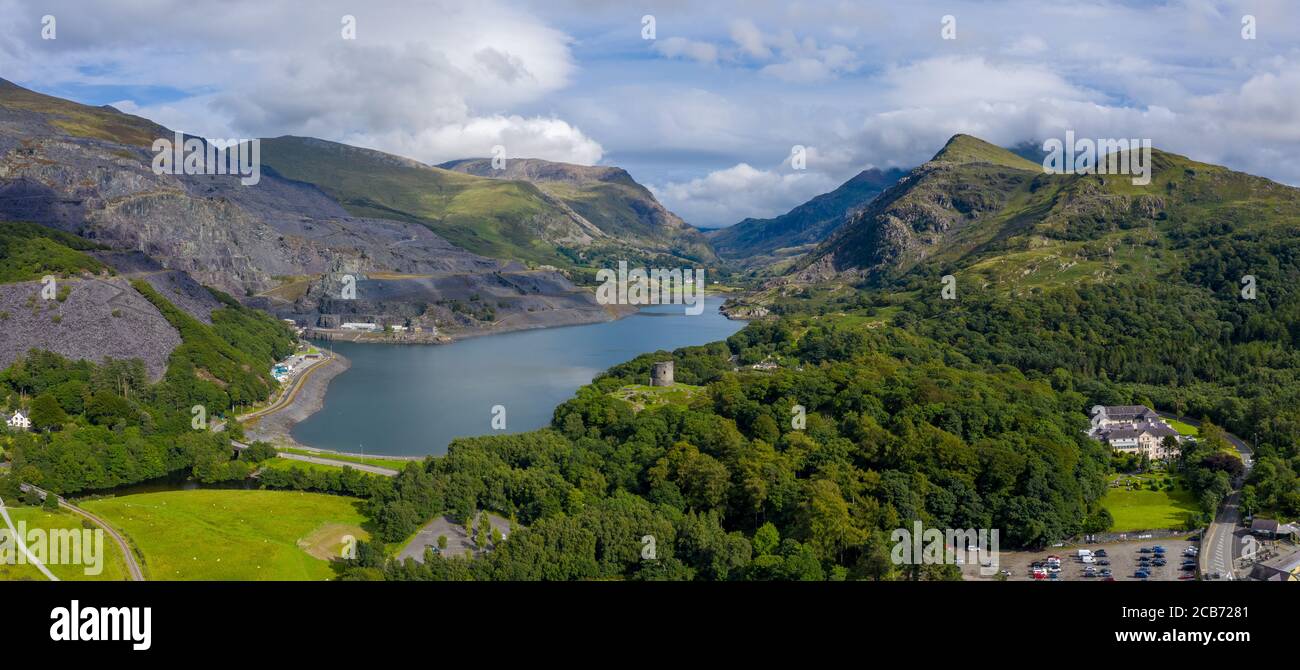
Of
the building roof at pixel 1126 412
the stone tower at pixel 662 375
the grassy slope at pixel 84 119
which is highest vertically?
the grassy slope at pixel 84 119

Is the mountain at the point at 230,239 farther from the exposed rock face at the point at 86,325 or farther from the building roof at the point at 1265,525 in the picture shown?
the building roof at the point at 1265,525

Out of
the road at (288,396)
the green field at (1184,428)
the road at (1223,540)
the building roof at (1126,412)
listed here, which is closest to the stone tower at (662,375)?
the road at (288,396)

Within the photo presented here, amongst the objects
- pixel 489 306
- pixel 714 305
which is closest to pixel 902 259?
pixel 714 305

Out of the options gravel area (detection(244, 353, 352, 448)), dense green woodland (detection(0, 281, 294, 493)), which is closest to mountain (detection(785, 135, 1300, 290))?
gravel area (detection(244, 353, 352, 448))

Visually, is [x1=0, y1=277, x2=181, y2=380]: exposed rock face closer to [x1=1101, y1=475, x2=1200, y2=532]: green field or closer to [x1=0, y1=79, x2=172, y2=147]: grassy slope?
[x1=1101, y1=475, x2=1200, y2=532]: green field

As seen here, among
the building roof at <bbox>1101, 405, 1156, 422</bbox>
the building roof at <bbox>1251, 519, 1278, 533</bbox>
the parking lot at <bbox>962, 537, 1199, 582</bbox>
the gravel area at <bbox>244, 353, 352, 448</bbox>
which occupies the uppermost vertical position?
the building roof at <bbox>1101, 405, 1156, 422</bbox>

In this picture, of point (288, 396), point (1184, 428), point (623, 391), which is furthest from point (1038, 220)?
point (288, 396)
